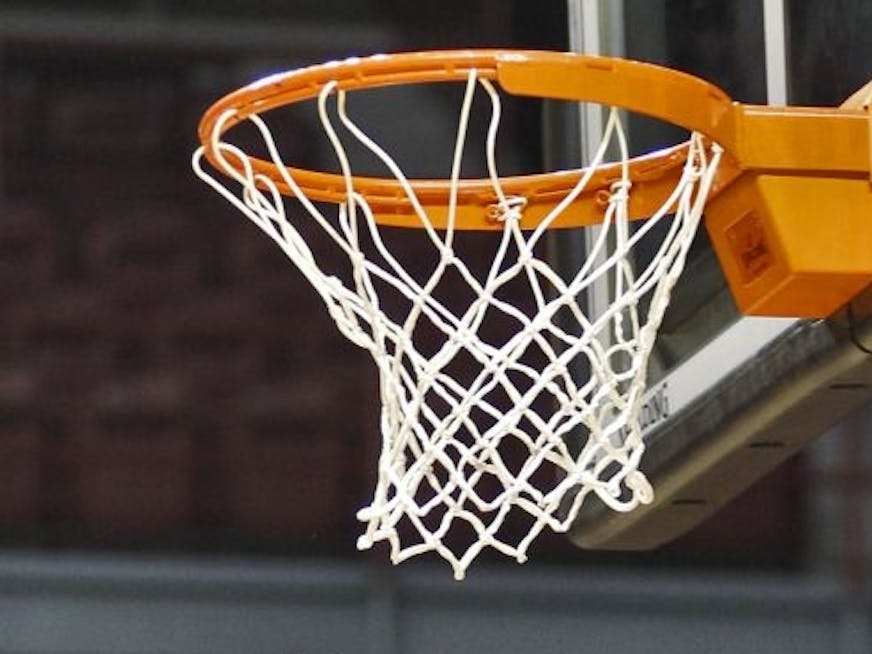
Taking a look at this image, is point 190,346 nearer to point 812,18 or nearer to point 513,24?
point 513,24

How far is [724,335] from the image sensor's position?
66.8 inches

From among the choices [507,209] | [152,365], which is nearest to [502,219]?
[507,209]

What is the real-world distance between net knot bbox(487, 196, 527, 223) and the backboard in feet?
0.64

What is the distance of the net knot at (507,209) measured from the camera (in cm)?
151

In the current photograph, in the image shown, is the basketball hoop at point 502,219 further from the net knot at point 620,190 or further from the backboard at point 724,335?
the backboard at point 724,335

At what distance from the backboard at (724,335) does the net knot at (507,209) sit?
0.19 m

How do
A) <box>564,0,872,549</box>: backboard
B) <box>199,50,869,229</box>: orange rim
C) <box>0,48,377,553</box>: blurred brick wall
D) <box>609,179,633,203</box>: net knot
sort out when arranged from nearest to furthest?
<box>199,50,869,229</box>: orange rim, <box>609,179,633,203</box>: net knot, <box>564,0,872,549</box>: backboard, <box>0,48,377,553</box>: blurred brick wall

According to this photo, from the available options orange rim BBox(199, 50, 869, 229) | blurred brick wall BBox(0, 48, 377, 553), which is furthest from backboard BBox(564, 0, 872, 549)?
blurred brick wall BBox(0, 48, 377, 553)

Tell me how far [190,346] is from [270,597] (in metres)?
0.47

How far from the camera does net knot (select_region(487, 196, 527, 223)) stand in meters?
1.51

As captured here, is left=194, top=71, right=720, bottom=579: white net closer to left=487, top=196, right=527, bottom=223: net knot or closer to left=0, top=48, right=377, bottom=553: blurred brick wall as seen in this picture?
left=487, top=196, right=527, bottom=223: net knot

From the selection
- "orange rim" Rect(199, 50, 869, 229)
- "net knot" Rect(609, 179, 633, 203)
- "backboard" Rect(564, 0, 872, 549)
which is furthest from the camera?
"backboard" Rect(564, 0, 872, 549)

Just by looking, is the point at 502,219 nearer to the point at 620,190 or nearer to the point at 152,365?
the point at 620,190

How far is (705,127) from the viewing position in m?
1.41
